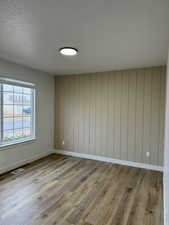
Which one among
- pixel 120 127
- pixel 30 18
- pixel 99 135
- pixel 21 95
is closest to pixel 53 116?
pixel 21 95

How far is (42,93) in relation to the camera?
4441 millimetres

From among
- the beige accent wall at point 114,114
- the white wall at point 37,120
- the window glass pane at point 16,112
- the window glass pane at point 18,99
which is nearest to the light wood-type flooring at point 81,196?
the white wall at point 37,120

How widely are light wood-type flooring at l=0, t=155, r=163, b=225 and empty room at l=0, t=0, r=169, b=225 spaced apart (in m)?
0.02

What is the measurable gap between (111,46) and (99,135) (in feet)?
8.38

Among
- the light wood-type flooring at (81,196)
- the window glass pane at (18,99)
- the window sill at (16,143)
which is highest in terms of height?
the window glass pane at (18,99)

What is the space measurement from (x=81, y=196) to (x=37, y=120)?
2533 millimetres

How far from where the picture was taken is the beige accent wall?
363 cm

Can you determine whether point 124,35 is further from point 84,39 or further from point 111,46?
point 84,39

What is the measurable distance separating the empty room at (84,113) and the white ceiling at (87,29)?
0.04 ft

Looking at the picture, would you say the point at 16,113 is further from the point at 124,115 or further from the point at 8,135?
the point at 124,115

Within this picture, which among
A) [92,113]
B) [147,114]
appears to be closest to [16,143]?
[92,113]

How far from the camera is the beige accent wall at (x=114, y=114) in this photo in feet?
11.9

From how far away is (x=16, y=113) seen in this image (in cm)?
378

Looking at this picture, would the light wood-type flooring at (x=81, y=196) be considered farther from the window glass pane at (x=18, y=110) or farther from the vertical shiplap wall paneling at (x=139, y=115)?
the window glass pane at (x=18, y=110)
